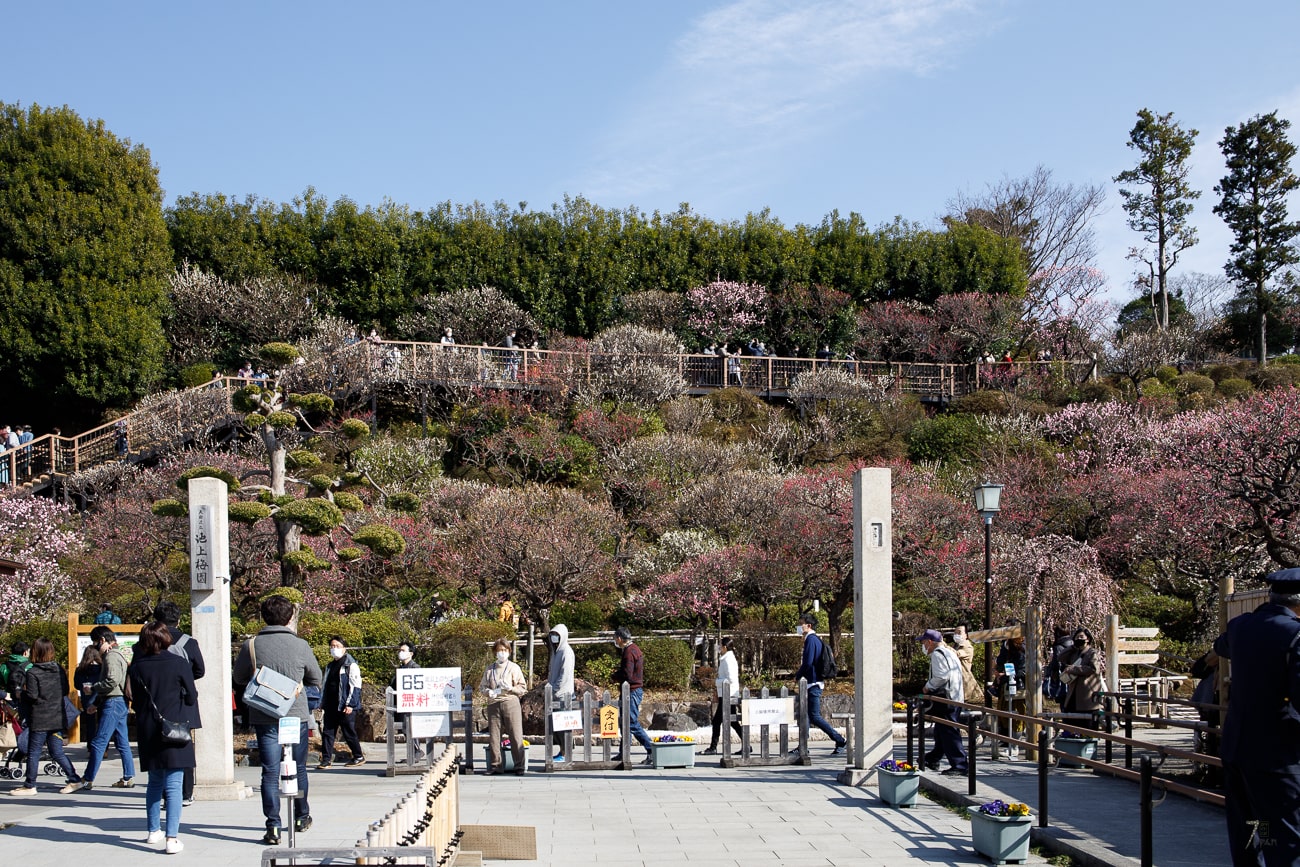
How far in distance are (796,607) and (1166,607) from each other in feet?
24.6

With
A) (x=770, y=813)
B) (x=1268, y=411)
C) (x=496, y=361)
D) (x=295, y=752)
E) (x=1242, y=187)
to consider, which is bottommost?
(x=770, y=813)

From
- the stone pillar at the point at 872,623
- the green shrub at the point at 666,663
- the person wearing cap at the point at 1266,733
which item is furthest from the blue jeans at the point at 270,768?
the green shrub at the point at 666,663

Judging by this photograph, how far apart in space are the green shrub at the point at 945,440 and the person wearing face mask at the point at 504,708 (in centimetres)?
2049

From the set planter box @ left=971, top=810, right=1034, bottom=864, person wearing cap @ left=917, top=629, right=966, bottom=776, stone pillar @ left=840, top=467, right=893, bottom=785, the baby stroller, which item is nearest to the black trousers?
the baby stroller

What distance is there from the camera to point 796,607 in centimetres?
2489

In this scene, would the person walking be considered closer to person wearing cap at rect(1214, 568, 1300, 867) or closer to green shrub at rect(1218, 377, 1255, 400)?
person wearing cap at rect(1214, 568, 1300, 867)

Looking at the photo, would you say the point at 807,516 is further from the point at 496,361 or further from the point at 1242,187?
the point at 1242,187

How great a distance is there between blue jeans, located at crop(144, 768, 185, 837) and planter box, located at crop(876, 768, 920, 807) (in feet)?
20.2

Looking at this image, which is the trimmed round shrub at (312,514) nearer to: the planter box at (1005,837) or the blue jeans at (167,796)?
the blue jeans at (167,796)

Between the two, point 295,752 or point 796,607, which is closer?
point 295,752

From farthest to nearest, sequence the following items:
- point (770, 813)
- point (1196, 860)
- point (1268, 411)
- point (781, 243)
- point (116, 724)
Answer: point (781, 243), point (1268, 411), point (116, 724), point (770, 813), point (1196, 860)

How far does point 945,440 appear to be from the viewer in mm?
32000

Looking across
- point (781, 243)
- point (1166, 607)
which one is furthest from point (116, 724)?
point (781, 243)

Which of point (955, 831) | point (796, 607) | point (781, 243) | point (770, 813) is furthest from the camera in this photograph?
point (781, 243)
